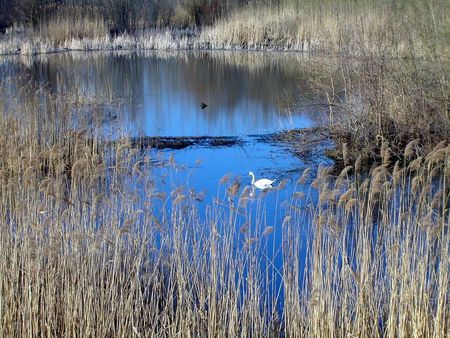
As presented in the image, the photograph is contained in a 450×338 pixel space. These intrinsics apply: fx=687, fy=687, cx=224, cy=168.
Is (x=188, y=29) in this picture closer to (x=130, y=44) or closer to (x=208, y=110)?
(x=130, y=44)

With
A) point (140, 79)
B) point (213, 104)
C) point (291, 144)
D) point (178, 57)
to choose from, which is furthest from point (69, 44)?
point (291, 144)

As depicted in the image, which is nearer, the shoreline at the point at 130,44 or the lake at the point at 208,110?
the lake at the point at 208,110

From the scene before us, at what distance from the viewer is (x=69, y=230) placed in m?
3.27

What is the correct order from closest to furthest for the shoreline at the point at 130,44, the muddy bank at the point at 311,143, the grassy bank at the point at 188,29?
the muddy bank at the point at 311,143 < the grassy bank at the point at 188,29 < the shoreline at the point at 130,44

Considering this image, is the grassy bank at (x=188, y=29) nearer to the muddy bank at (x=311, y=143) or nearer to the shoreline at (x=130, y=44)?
the shoreline at (x=130, y=44)

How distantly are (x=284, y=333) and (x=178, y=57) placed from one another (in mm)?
12304

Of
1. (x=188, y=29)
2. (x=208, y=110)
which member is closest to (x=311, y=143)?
(x=208, y=110)

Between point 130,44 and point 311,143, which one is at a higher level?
point 130,44

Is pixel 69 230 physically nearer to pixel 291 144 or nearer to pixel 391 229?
pixel 391 229

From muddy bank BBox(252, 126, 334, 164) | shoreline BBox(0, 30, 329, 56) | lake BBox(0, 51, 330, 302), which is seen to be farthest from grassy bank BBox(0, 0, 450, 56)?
muddy bank BBox(252, 126, 334, 164)

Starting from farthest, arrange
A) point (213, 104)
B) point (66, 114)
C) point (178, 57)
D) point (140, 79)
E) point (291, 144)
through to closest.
A: 1. point (178, 57)
2. point (140, 79)
3. point (213, 104)
4. point (291, 144)
5. point (66, 114)

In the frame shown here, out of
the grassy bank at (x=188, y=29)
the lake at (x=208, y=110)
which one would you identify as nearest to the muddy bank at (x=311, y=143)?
the lake at (x=208, y=110)

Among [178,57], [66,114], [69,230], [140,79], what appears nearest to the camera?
[69,230]

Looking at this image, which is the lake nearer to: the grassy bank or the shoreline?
the shoreline
